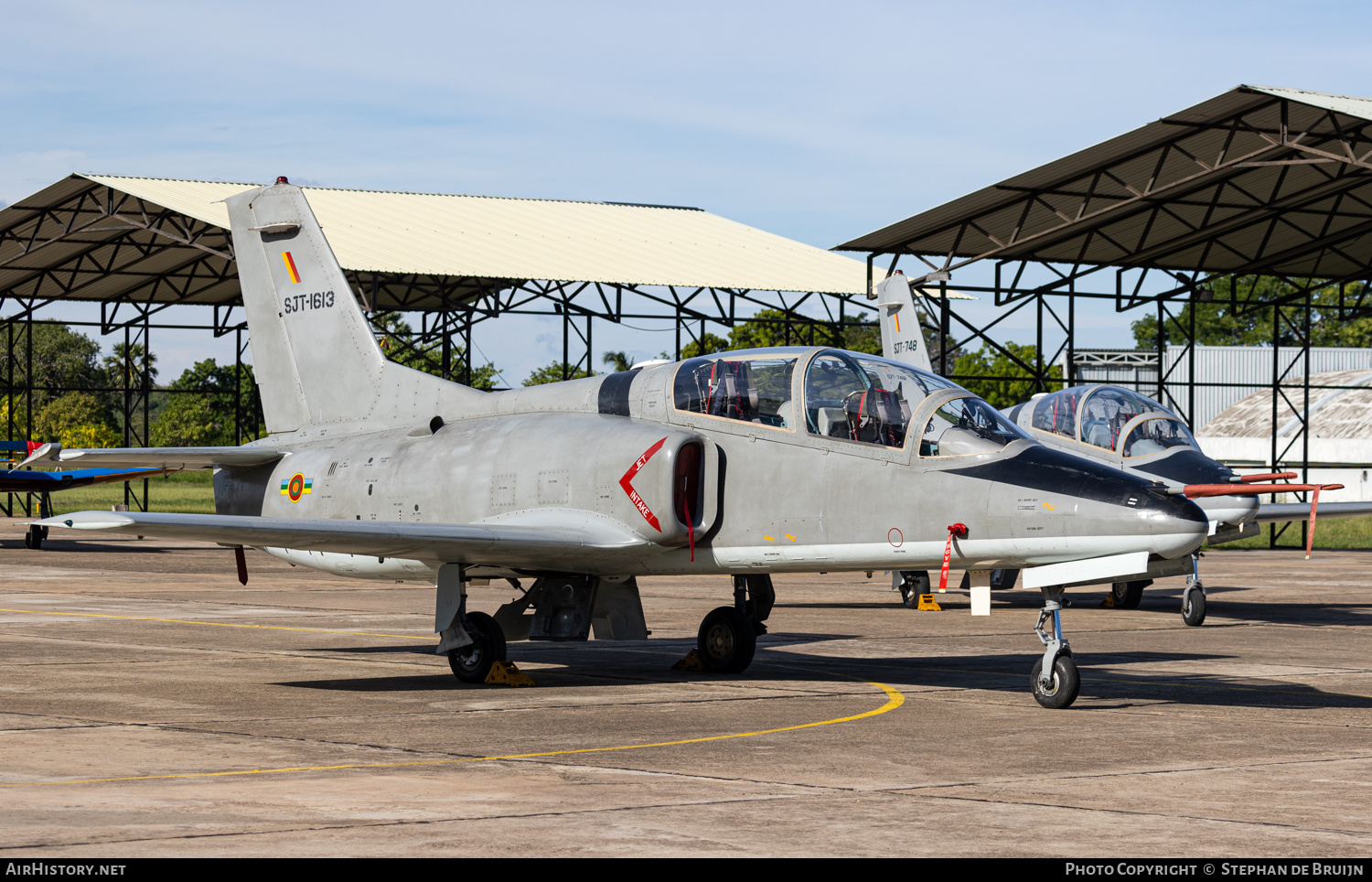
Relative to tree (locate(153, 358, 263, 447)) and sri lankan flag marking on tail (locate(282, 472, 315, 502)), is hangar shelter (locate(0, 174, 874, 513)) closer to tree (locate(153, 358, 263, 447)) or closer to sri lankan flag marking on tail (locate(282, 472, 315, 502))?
sri lankan flag marking on tail (locate(282, 472, 315, 502))

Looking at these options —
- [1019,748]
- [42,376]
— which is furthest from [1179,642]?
[42,376]

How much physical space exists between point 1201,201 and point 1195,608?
1774 centimetres

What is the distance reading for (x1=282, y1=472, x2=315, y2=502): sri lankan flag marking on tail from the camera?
14.3m

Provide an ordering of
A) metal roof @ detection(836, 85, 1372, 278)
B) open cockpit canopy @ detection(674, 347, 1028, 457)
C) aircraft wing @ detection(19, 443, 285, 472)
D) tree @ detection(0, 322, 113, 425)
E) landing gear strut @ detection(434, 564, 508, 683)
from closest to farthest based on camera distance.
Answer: open cockpit canopy @ detection(674, 347, 1028, 457) < aircraft wing @ detection(19, 443, 285, 472) < landing gear strut @ detection(434, 564, 508, 683) < metal roof @ detection(836, 85, 1372, 278) < tree @ detection(0, 322, 113, 425)

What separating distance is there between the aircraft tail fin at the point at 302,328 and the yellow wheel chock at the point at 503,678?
3343mm

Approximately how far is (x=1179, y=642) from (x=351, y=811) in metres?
12.8

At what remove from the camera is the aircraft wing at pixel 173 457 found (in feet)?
39.9

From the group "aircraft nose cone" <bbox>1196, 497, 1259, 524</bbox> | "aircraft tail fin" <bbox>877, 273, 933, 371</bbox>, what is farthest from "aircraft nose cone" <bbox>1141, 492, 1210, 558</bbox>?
"aircraft tail fin" <bbox>877, 273, 933, 371</bbox>

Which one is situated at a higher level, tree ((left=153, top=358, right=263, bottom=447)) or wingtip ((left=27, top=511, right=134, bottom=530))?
tree ((left=153, top=358, right=263, bottom=447))

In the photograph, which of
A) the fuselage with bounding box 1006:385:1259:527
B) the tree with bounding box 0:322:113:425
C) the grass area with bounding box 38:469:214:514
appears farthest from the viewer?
the tree with bounding box 0:322:113:425

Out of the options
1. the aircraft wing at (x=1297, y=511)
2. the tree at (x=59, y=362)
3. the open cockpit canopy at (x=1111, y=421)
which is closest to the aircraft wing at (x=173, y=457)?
the open cockpit canopy at (x=1111, y=421)

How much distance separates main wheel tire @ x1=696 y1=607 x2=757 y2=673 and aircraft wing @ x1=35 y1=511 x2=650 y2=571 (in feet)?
5.68

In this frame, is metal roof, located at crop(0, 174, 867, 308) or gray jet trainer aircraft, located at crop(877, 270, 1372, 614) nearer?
gray jet trainer aircraft, located at crop(877, 270, 1372, 614)
